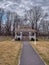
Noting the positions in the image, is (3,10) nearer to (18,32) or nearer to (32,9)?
(32,9)

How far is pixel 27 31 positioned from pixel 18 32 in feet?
7.85

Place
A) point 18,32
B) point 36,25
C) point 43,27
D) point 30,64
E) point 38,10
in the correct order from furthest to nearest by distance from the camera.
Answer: point 43,27 < point 38,10 < point 36,25 < point 18,32 < point 30,64

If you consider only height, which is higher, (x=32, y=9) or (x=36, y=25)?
(x=32, y=9)

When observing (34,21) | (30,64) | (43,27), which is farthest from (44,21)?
(30,64)

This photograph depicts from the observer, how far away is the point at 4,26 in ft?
242

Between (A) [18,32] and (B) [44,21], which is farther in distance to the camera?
(B) [44,21]

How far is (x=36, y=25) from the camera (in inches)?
2751

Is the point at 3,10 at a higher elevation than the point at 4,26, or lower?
higher

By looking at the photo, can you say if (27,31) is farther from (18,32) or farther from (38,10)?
(38,10)

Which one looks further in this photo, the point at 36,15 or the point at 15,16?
the point at 15,16

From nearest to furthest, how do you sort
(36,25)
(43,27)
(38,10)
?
(36,25) < (38,10) < (43,27)

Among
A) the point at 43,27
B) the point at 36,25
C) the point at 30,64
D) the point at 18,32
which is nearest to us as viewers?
the point at 30,64

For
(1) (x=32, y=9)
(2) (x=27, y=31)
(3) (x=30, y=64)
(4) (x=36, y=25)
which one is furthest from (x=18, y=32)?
(3) (x=30, y=64)

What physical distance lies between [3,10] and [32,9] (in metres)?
11.8
